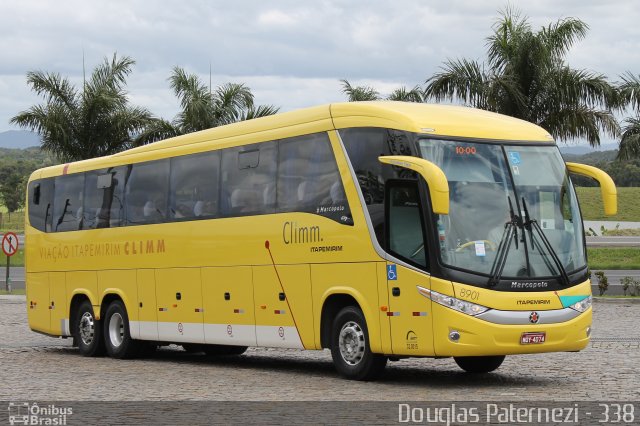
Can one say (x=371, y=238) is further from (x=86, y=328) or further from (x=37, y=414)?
(x=86, y=328)

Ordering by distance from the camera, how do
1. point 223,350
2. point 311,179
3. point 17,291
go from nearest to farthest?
point 311,179 → point 223,350 → point 17,291

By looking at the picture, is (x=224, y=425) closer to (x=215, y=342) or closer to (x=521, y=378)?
(x=521, y=378)

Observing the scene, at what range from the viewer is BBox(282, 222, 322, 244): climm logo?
1689 centimetres

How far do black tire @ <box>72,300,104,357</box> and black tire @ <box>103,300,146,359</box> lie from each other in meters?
0.17

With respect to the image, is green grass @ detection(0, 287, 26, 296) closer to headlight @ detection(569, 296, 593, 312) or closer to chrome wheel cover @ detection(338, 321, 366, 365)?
chrome wheel cover @ detection(338, 321, 366, 365)

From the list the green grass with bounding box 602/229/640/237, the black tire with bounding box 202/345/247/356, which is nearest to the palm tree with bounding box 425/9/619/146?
the black tire with bounding box 202/345/247/356

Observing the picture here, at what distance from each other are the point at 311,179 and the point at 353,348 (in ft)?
7.79

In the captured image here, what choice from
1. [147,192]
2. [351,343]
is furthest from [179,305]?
[351,343]

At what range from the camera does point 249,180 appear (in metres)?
18.5

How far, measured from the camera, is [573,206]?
52.4 feet

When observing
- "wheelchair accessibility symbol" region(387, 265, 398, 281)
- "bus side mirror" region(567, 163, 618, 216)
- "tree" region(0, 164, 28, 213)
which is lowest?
"wheelchair accessibility symbol" region(387, 265, 398, 281)

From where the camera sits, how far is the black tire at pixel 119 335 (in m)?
22.0

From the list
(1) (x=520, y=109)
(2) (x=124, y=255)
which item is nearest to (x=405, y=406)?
(2) (x=124, y=255)

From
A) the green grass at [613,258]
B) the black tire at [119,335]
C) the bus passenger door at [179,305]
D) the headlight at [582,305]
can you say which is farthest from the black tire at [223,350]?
the green grass at [613,258]
